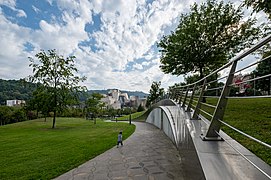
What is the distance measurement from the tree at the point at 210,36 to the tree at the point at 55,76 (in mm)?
12499

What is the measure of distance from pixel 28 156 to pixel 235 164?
27.7 feet

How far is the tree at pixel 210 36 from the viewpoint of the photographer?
16.4 metres

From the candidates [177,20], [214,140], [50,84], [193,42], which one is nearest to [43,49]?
[50,84]

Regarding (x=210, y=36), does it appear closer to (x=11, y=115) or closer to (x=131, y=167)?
(x=131, y=167)

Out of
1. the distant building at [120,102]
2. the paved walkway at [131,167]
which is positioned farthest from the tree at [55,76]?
the distant building at [120,102]

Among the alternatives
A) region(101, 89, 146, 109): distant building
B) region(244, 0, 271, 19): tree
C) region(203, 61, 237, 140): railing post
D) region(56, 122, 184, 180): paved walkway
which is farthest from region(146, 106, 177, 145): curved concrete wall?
region(101, 89, 146, 109): distant building

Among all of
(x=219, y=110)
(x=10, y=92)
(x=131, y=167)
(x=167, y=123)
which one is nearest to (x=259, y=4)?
(x=219, y=110)

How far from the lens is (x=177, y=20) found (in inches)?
744

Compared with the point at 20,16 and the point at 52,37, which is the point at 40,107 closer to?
the point at 52,37

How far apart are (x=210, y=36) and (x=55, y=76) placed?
1761 centimetres

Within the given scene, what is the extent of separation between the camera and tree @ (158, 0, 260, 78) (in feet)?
53.8

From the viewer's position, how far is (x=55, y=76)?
22.5m

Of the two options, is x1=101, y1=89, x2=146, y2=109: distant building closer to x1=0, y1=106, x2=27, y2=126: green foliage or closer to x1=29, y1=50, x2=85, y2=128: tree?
x1=0, y1=106, x2=27, y2=126: green foliage

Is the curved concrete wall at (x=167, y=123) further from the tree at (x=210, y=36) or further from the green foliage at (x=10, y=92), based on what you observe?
the green foliage at (x=10, y=92)
